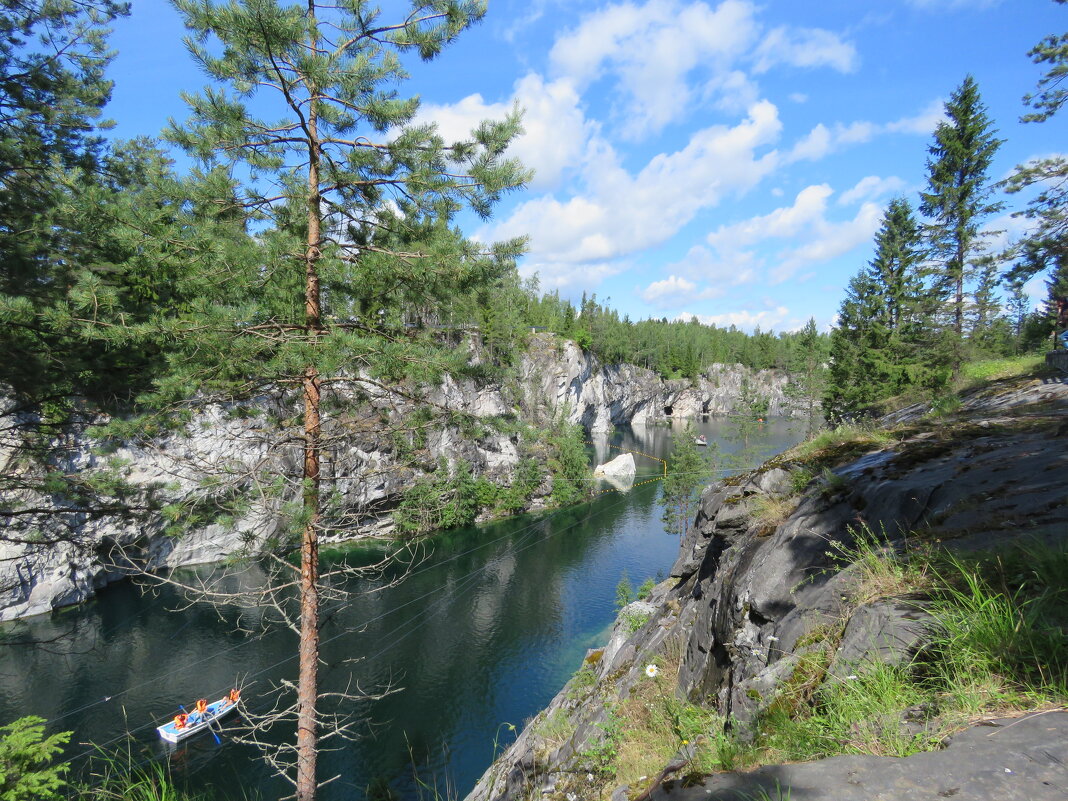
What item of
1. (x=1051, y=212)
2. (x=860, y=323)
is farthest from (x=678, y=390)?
(x=1051, y=212)

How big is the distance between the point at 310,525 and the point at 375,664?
17.7 meters

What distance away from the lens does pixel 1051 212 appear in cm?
1123

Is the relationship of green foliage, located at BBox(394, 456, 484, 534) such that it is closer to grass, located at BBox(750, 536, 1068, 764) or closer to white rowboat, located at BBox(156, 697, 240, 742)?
white rowboat, located at BBox(156, 697, 240, 742)

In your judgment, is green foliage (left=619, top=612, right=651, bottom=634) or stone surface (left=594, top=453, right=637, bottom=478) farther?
stone surface (left=594, top=453, right=637, bottom=478)

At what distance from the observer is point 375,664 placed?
67.4 ft

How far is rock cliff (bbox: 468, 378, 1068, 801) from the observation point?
2955 mm

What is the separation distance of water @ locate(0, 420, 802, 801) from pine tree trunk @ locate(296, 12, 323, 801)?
258 inches

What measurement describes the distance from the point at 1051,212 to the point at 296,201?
50.1 feet

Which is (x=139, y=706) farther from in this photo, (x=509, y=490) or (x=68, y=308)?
(x=509, y=490)

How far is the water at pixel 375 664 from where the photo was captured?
1577cm

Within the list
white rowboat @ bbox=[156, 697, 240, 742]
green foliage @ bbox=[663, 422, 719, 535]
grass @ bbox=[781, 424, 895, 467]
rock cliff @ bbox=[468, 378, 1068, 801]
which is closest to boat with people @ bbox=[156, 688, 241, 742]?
white rowboat @ bbox=[156, 697, 240, 742]

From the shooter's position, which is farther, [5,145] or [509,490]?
[509,490]

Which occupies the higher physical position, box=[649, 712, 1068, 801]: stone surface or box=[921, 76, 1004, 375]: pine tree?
box=[921, 76, 1004, 375]: pine tree

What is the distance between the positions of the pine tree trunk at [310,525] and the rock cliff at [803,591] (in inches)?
90.7
